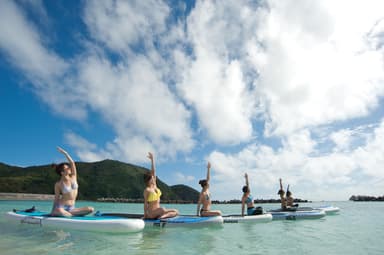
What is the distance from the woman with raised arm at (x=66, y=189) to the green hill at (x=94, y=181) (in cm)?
13392

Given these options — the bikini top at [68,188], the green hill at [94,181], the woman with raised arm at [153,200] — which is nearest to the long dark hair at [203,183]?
the woman with raised arm at [153,200]

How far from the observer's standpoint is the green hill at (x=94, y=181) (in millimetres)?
129500

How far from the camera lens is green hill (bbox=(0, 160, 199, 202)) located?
130m

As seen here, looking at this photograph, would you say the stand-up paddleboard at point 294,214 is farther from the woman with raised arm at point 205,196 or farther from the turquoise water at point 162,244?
the turquoise water at point 162,244

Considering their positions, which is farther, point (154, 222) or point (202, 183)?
point (202, 183)

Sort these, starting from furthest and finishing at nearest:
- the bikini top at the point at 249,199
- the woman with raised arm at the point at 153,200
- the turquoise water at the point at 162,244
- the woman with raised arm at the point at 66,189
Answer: the bikini top at the point at 249,199
the woman with raised arm at the point at 153,200
the woman with raised arm at the point at 66,189
the turquoise water at the point at 162,244

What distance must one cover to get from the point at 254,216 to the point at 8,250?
10.2m

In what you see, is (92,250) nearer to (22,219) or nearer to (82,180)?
(22,219)

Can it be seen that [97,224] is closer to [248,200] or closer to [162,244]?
[162,244]

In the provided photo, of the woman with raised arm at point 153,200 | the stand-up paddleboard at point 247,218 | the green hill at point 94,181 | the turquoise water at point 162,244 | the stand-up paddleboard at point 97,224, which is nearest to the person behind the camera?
the turquoise water at point 162,244

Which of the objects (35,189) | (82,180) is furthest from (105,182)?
(35,189)

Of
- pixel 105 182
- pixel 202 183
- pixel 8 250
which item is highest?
pixel 105 182

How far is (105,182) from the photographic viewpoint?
155m

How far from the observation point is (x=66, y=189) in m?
9.65
